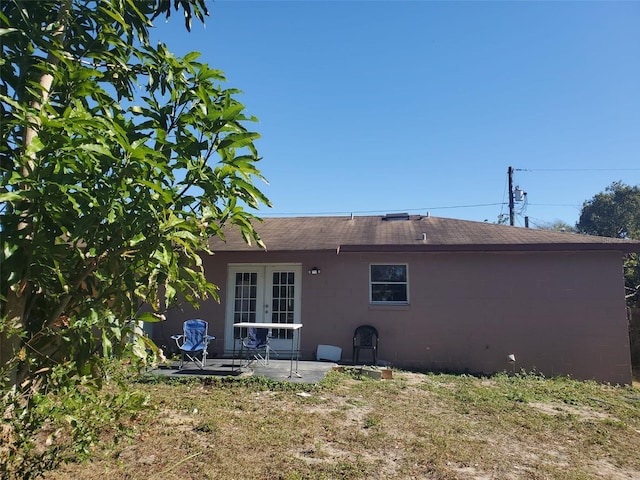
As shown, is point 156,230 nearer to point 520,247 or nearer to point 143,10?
point 143,10

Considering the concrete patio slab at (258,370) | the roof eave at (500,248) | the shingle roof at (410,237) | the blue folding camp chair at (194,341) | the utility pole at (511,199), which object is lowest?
the concrete patio slab at (258,370)

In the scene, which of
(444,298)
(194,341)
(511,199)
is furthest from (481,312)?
(511,199)

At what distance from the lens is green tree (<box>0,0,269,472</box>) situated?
6.38 feet

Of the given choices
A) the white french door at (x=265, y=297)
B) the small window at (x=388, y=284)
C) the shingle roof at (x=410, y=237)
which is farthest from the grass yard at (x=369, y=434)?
the shingle roof at (x=410, y=237)

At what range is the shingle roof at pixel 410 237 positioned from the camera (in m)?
9.30

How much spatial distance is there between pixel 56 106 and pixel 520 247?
30.4 feet

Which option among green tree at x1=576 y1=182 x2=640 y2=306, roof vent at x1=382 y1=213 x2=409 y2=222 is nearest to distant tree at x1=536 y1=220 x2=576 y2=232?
green tree at x1=576 y1=182 x2=640 y2=306

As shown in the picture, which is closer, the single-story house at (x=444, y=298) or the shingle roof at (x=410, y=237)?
the single-story house at (x=444, y=298)

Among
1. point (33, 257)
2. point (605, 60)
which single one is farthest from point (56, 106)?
point (605, 60)

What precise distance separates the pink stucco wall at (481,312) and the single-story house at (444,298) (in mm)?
23

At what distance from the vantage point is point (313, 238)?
1092cm

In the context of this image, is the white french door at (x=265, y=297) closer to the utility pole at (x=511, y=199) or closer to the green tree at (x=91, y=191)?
the green tree at (x=91, y=191)

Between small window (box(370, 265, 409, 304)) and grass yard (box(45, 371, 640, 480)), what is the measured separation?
270 centimetres

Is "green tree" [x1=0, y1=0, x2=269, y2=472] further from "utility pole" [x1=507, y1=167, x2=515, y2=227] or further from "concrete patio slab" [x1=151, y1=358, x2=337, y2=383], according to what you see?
"utility pole" [x1=507, y1=167, x2=515, y2=227]
